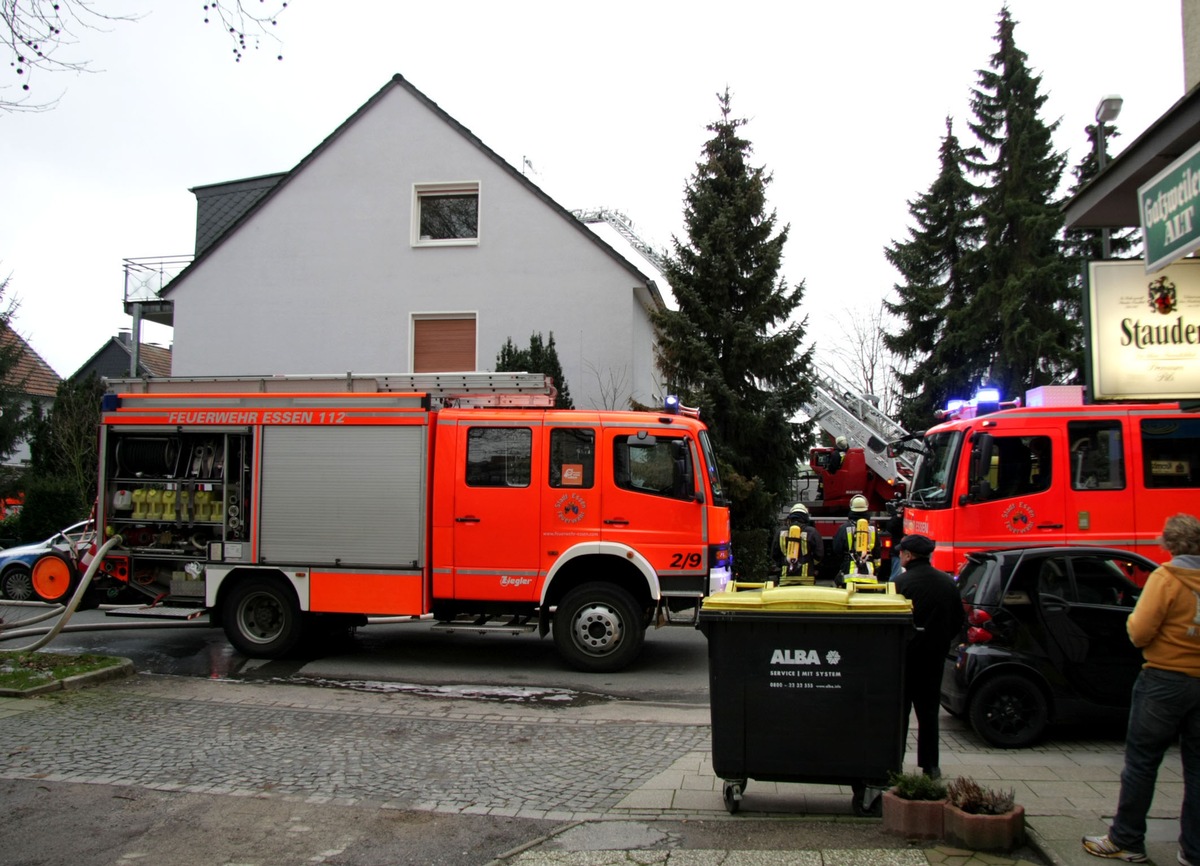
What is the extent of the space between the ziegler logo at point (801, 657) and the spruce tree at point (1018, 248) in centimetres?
1999

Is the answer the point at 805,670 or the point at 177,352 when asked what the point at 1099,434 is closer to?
the point at 805,670

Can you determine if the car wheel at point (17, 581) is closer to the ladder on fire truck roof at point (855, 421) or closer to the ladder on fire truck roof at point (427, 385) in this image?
the ladder on fire truck roof at point (427, 385)

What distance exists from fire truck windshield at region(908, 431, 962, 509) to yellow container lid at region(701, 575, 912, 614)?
217 inches

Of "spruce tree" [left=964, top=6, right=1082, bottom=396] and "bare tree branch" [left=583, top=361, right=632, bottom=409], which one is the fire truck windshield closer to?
"bare tree branch" [left=583, top=361, right=632, bottom=409]

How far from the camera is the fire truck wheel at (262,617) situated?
32.8ft

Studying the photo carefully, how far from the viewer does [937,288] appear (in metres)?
25.3

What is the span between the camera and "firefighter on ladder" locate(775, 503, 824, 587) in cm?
1258

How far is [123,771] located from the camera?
618 cm

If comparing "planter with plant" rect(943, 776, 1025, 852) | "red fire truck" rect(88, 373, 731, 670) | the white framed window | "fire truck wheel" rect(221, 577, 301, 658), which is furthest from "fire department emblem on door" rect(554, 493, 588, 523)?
the white framed window

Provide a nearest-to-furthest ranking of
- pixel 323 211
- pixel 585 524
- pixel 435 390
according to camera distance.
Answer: pixel 585 524, pixel 435 390, pixel 323 211

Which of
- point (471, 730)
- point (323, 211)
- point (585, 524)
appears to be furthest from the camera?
point (323, 211)

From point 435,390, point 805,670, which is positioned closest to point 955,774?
point 805,670

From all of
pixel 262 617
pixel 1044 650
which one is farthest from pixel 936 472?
pixel 262 617

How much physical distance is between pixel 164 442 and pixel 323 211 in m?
10.5
